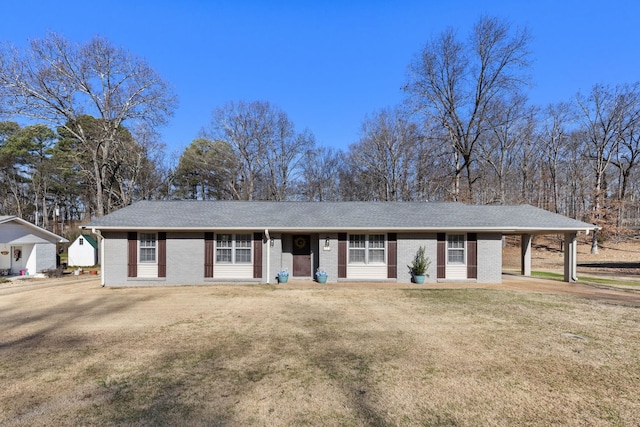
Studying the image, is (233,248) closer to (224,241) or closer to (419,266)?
(224,241)

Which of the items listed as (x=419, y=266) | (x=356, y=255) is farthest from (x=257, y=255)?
(x=419, y=266)

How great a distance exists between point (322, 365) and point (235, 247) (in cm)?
944

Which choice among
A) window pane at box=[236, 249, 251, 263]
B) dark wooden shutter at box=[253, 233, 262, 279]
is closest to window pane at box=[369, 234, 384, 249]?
dark wooden shutter at box=[253, 233, 262, 279]

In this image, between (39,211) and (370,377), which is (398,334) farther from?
(39,211)

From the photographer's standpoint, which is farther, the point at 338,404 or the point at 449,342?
the point at 449,342

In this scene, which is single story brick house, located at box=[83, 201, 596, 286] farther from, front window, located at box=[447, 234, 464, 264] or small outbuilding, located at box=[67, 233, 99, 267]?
small outbuilding, located at box=[67, 233, 99, 267]

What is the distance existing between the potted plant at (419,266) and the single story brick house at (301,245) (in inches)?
8.4

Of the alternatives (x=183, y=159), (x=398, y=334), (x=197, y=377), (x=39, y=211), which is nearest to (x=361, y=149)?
(x=183, y=159)

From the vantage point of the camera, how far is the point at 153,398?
4.05 meters

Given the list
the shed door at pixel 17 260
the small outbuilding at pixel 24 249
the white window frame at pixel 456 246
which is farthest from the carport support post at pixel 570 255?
the shed door at pixel 17 260

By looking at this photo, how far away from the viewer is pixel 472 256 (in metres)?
13.8

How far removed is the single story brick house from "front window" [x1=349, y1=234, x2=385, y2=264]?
0.04 m

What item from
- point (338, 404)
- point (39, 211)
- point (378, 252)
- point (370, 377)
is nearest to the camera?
point (338, 404)

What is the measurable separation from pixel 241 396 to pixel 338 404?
51.0 inches
